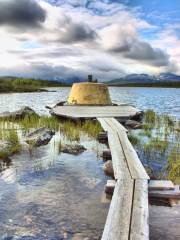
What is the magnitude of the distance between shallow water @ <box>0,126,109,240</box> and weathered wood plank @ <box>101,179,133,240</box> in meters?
0.66

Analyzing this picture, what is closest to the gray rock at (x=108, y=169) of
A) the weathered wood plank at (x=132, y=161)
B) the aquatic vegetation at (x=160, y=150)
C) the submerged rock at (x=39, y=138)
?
the weathered wood plank at (x=132, y=161)

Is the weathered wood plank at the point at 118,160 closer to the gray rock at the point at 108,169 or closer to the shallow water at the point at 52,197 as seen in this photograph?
the gray rock at the point at 108,169

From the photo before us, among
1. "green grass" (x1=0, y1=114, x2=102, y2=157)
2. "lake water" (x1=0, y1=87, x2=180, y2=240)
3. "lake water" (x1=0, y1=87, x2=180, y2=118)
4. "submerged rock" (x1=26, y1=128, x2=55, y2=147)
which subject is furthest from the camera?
"lake water" (x1=0, y1=87, x2=180, y2=118)

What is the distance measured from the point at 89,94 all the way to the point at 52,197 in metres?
19.8

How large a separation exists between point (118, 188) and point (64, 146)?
22.0ft

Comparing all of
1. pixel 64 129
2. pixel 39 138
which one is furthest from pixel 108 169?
pixel 64 129

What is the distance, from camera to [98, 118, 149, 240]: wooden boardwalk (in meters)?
4.79

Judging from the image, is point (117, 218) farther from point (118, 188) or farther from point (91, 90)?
point (91, 90)

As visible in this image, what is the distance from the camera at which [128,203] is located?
5.79 meters

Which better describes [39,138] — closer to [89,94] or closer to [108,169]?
[108,169]

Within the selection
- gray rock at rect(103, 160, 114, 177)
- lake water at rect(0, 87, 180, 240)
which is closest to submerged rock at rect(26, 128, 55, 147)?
lake water at rect(0, 87, 180, 240)

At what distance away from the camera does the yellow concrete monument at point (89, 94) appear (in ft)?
→ 87.4

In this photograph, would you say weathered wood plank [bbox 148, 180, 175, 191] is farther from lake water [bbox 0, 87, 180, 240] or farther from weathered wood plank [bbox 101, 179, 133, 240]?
lake water [bbox 0, 87, 180, 240]

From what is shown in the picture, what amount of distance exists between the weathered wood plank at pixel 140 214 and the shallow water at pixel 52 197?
0.86m
